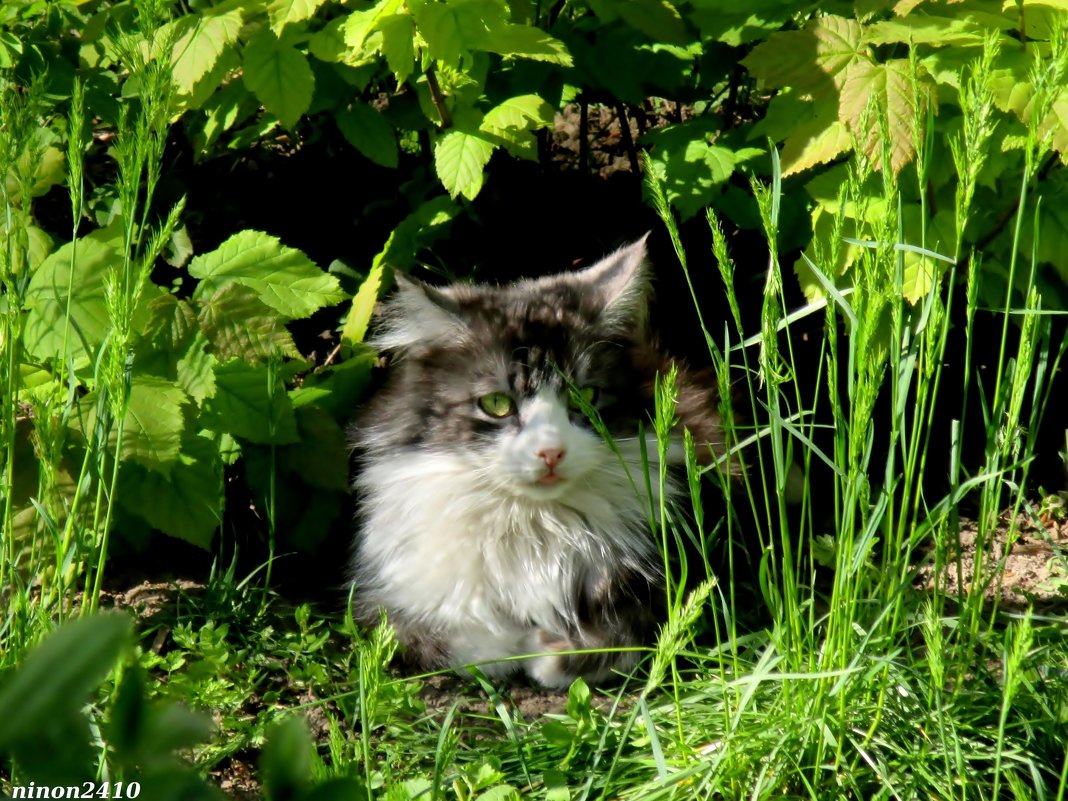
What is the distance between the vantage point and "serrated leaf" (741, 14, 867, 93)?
259 centimetres

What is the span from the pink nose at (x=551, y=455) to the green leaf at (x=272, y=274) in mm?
722

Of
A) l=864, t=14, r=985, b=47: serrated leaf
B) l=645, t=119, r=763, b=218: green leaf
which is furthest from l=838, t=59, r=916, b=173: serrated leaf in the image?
l=645, t=119, r=763, b=218: green leaf

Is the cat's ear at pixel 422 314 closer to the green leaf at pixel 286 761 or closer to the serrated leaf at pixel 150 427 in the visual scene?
the serrated leaf at pixel 150 427

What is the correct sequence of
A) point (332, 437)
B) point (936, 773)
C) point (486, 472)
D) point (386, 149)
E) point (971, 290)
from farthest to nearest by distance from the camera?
point (386, 149) → point (332, 437) → point (486, 472) → point (936, 773) → point (971, 290)

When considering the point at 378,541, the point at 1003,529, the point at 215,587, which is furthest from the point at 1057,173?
the point at 215,587

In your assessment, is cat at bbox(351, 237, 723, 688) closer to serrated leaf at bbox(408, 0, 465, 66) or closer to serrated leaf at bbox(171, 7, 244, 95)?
serrated leaf at bbox(408, 0, 465, 66)

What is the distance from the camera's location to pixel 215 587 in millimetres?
2791

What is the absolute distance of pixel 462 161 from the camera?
2.93 metres

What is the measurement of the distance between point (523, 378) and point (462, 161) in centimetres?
68

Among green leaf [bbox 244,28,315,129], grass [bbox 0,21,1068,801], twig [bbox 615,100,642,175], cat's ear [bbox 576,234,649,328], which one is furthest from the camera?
twig [bbox 615,100,642,175]

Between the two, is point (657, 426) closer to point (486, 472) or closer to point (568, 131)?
point (486, 472)

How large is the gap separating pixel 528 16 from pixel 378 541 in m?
1.45

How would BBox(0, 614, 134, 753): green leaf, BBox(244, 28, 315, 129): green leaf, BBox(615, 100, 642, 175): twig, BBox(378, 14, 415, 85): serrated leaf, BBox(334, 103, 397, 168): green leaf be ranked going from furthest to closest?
BBox(615, 100, 642, 175): twig
BBox(334, 103, 397, 168): green leaf
BBox(244, 28, 315, 129): green leaf
BBox(378, 14, 415, 85): serrated leaf
BBox(0, 614, 134, 753): green leaf

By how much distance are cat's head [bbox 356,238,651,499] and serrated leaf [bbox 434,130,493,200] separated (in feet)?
0.88
